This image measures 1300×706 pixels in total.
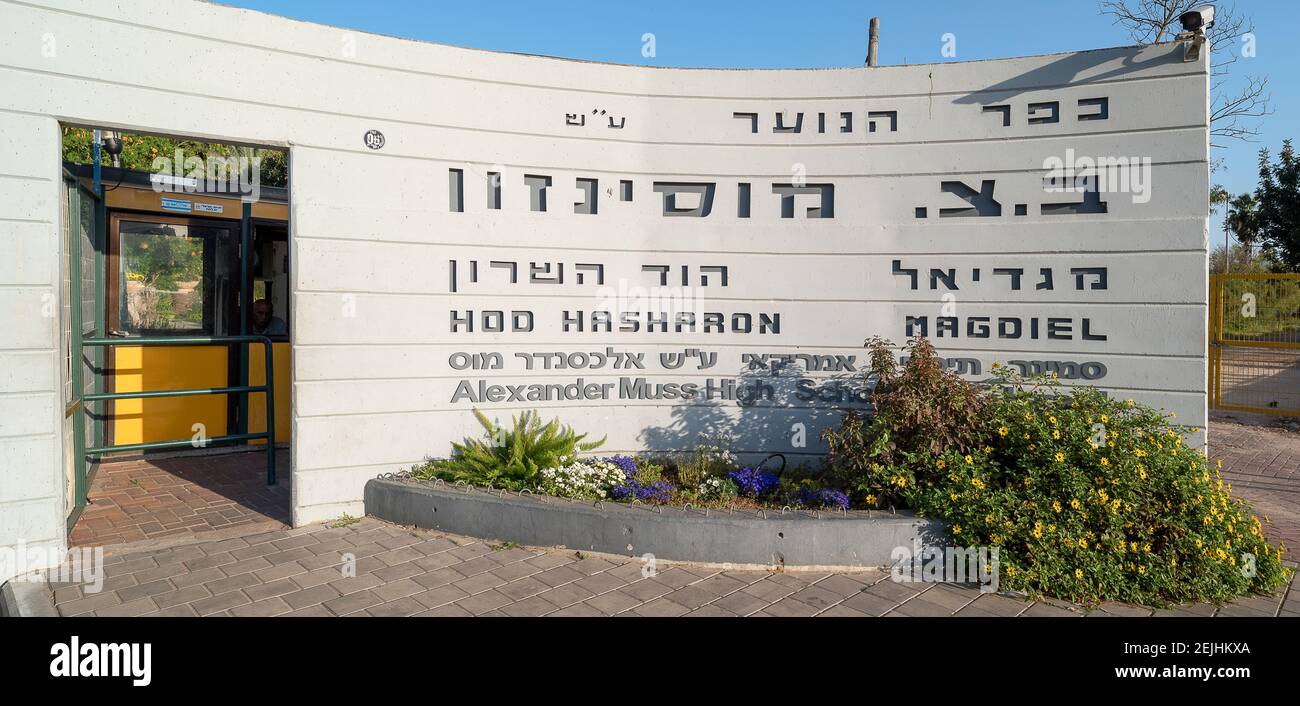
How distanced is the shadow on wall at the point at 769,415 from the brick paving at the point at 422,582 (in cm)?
160

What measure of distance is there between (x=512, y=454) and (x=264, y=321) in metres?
4.58

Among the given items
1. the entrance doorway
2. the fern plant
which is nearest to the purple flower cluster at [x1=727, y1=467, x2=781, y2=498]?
the fern plant

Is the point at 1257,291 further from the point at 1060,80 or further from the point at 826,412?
the point at 826,412

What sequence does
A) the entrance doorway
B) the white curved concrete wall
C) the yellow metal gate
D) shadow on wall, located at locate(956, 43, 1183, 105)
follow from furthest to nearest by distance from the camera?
the yellow metal gate → the entrance doorway → shadow on wall, located at locate(956, 43, 1183, 105) → the white curved concrete wall

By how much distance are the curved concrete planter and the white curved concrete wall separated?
3.79ft

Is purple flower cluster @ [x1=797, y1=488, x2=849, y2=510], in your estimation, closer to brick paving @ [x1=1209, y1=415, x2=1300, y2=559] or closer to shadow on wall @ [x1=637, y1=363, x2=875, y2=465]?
shadow on wall @ [x1=637, y1=363, x2=875, y2=465]

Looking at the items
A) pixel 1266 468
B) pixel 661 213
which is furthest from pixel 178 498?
pixel 1266 468

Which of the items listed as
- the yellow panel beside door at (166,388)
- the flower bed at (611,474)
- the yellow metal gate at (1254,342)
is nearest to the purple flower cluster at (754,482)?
the flower bed at (611,474)

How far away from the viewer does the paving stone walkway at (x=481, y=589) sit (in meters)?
4.40

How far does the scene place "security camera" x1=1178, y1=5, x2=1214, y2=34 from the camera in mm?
5512

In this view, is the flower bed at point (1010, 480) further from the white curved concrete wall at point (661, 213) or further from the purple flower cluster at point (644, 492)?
the white curved concrete wall at point (661, 213)

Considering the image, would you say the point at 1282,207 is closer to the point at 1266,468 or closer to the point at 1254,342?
the point at 1254,342

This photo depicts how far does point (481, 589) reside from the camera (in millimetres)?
4680
